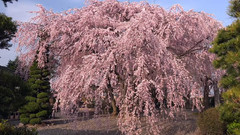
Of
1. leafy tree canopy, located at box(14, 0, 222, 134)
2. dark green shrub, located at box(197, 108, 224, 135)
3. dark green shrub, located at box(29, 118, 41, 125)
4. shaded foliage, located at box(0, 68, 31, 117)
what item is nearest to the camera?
shaded foliage, located at box(0, 68, 31, 117)

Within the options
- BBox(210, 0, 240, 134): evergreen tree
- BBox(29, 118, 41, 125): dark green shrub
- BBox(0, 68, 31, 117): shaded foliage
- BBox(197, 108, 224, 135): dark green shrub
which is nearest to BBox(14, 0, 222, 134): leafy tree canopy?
BBox(197, 108, 224, 135): dark green shrub

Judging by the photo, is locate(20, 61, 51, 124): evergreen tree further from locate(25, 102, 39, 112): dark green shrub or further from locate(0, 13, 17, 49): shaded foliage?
locate(0, 13, 17, 49): shaded foliage

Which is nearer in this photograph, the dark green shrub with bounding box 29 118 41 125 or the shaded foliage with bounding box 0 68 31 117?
the shaded foliage with bounding box 0 68 31 117

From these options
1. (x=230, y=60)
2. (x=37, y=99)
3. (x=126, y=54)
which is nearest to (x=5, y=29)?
(x=126, y=54)

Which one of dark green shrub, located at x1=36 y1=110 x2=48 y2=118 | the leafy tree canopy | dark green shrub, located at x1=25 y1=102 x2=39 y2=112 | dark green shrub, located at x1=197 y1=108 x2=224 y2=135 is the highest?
the leafy tree canopy

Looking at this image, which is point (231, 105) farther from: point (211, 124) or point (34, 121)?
point (34, 121)

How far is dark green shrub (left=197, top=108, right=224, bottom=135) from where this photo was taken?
25.6 feet

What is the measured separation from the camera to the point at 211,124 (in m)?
7.89

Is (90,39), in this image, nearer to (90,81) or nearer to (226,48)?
(90,81)

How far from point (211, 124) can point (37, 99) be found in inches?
401

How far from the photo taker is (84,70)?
737 centimetres

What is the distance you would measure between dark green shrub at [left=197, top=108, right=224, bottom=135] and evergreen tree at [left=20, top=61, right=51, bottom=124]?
30.8 ft

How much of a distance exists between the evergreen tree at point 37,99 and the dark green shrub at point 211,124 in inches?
369

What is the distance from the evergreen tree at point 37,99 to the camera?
13.8 metres
